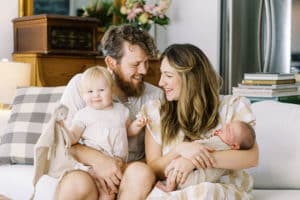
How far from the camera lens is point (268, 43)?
4.79m

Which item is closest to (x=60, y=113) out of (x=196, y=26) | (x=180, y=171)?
(x=180, y=171)

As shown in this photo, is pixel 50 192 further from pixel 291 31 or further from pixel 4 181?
pixel 291 31

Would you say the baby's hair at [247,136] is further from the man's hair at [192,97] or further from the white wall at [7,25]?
the white wall at [7,25]

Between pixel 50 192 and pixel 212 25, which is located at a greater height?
pixel 212 25

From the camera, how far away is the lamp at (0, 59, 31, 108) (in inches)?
145

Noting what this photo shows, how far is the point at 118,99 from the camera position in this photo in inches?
104

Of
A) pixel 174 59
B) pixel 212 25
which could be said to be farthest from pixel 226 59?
pixel 174 59

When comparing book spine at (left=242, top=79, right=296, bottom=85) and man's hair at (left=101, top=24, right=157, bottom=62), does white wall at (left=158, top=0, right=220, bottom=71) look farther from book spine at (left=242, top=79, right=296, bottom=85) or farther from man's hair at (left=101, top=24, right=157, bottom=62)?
man's hair at (left=101, top=24, right=157, bottom=62)

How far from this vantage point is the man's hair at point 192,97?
92.0 inches

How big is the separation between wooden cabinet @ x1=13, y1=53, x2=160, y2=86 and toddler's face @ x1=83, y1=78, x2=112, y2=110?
6.54 ft

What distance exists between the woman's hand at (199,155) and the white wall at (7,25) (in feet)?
9.22

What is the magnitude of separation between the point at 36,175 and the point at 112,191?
335 millimetres

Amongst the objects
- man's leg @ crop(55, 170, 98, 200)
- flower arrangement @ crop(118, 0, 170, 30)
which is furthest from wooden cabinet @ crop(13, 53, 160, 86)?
man's leg @ crop(55, 170, 98, 200)

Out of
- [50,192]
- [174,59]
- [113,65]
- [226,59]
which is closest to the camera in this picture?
[174,59]
